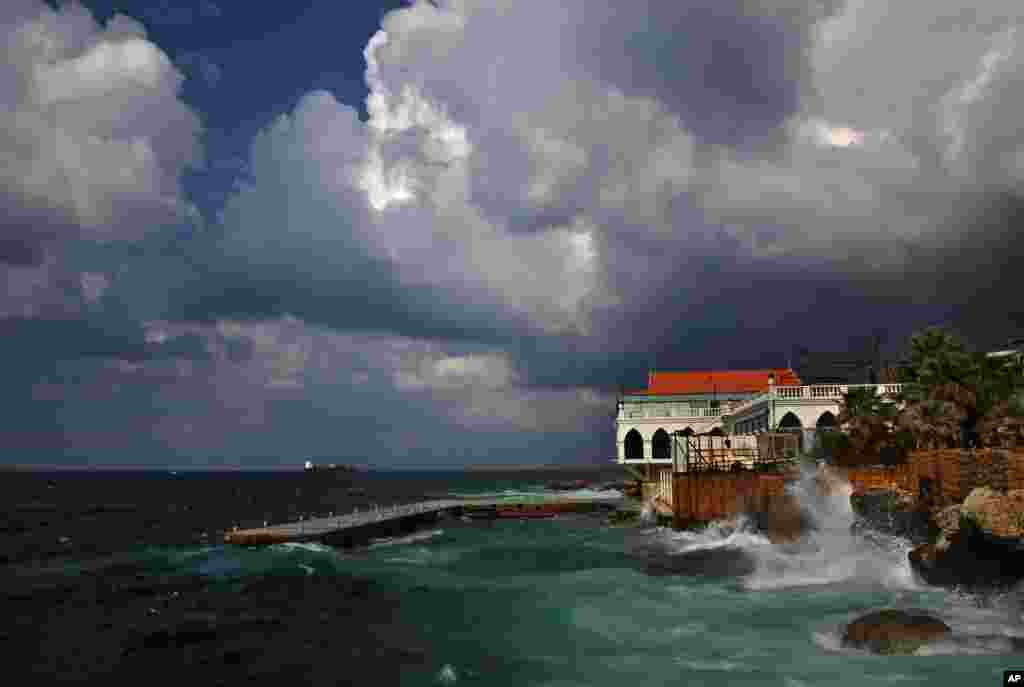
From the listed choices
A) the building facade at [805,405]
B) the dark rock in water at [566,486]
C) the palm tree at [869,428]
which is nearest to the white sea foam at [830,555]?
the palm tree at [869,428]

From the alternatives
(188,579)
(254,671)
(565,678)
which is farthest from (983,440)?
(188,579)

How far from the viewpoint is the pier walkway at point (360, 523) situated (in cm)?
4881

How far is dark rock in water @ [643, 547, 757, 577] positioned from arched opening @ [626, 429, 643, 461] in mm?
32996

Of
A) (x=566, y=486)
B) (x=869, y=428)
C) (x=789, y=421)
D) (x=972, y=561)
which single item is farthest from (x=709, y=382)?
(x=566, y=486)

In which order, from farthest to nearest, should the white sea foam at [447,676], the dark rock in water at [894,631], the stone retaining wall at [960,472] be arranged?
the stone retaining wall at [960,472] < the white sea foam at [447,676] < the dark rock in water at [894,631]

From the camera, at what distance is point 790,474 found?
40.7m

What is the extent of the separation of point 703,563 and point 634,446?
125 ft

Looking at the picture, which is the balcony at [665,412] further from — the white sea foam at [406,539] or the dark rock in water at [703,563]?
the dark rock in water at [703,563]

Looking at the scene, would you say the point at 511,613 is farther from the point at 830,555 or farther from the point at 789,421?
the point at 789,421

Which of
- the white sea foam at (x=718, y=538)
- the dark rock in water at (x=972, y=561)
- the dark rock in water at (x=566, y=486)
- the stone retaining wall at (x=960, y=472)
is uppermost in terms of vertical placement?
the stone retaining wall at (x=960, y=472)

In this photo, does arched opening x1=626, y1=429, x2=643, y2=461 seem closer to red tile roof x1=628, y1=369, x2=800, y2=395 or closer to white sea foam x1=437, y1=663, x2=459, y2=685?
red tile roof x1=628, y1=369, x2=800, y2=395

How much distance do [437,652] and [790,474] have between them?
24.3 metres

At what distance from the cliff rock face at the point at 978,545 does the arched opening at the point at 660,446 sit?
43140 millimetres

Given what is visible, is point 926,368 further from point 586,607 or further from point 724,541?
point 586,607
